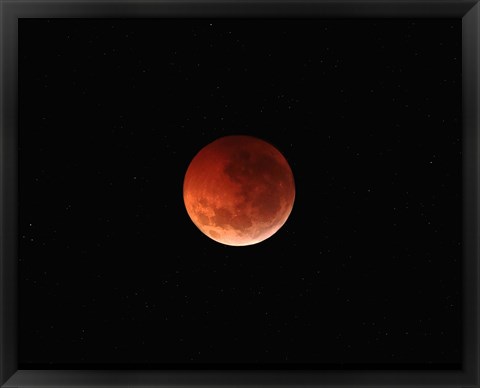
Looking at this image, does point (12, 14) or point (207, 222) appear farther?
point (207, 222)

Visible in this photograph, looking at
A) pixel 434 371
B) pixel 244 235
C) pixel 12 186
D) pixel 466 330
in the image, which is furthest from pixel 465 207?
pixel 12 186

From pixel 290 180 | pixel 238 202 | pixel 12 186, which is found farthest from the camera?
pixel 290 180

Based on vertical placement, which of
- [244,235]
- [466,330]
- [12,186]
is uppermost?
[12,186]

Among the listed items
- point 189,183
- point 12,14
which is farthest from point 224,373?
point 12,14

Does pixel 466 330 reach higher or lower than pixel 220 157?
lower

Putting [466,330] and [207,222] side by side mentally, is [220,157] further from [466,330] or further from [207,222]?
[466,330]

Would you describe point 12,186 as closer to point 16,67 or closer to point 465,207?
point 16,67

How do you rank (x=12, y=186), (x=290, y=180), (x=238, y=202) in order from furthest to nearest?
(x=290, y=180)
(x=238, y=202)
(x=12, y=186)
